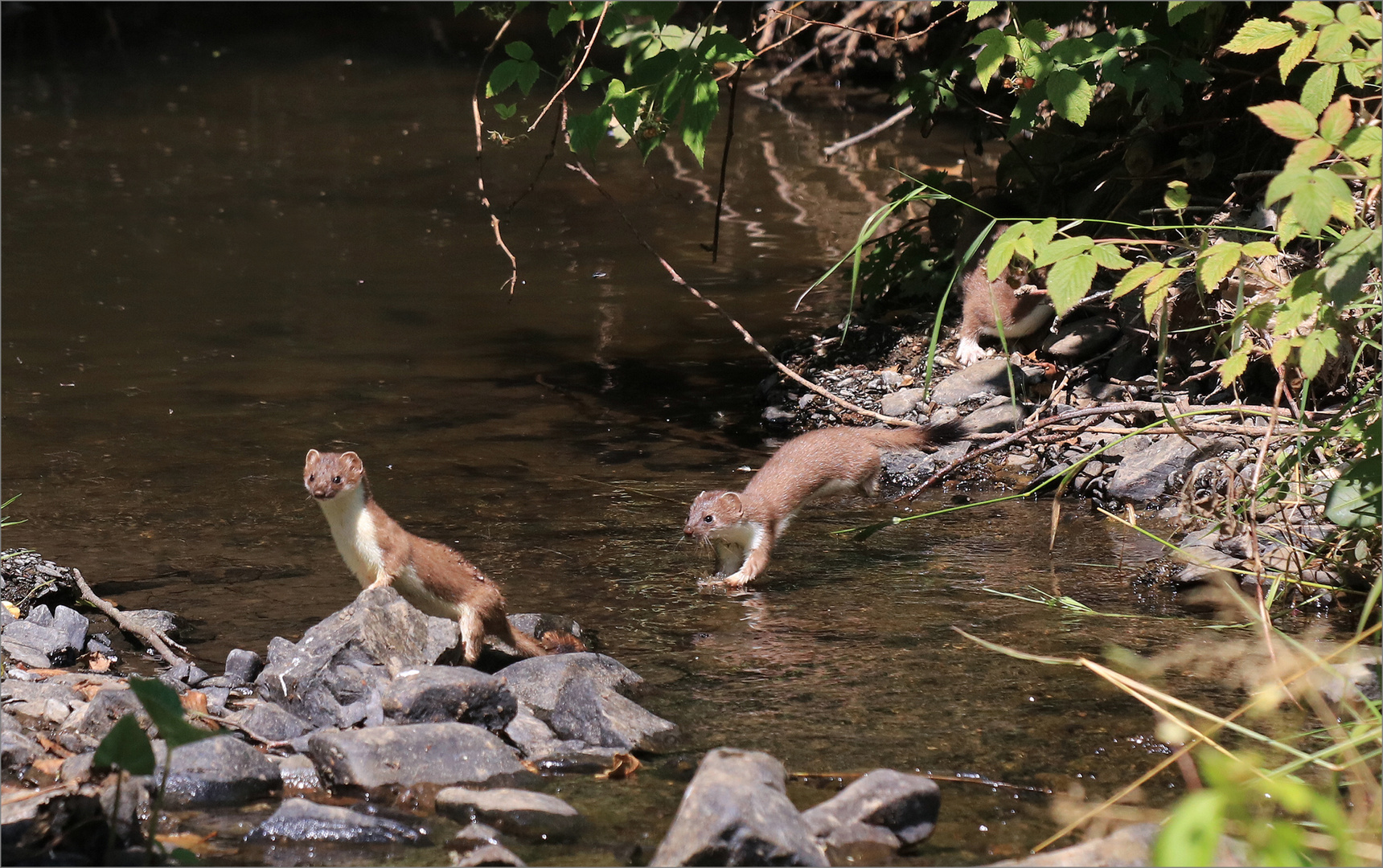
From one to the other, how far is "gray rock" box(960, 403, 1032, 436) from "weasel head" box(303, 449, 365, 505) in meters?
3.52

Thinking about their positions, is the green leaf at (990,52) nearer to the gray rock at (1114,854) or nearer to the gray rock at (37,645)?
the gray rock at (1114,854)

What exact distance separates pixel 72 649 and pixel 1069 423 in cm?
475

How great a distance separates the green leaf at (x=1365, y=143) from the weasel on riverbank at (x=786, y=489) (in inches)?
122

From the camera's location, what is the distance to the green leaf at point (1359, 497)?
4.41 metres

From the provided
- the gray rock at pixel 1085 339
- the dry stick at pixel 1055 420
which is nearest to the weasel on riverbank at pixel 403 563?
the dry stick at pixel 1055 420

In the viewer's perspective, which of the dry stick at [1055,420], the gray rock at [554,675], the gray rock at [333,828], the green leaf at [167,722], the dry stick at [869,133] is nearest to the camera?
the green leaf at [167,722]

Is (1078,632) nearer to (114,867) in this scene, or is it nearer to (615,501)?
(615,501)

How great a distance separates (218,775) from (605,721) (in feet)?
3.80

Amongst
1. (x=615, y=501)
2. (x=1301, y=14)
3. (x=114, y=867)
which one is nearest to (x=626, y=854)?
(x=114, y=867)

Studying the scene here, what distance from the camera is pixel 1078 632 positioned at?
5359 millimetres

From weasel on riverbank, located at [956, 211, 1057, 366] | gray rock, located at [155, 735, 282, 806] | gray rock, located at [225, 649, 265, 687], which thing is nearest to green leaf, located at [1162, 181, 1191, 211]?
weasel on riverbank, located at [956, 211, 1057, 366]

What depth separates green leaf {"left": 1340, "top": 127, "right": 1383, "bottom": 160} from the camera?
3855mm

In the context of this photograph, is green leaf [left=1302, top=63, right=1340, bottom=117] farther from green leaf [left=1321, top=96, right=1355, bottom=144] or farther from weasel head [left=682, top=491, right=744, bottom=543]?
weasel head [left=682, top=491, right=744, bottom=543]

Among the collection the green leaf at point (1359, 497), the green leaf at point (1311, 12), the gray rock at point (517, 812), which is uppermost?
the green leaf at point (1311, 12)
